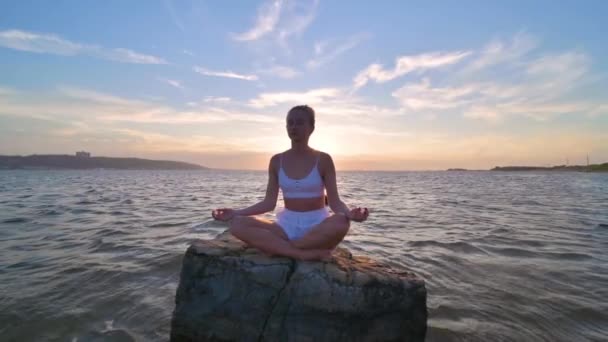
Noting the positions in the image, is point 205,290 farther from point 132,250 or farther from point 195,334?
point 132,250

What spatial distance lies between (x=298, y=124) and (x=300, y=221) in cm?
123

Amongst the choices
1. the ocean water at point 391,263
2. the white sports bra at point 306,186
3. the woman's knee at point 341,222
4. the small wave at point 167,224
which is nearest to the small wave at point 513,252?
the ocean water at point 391,263

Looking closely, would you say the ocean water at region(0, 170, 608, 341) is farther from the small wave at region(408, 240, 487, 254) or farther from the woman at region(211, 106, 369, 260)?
the woman at region(211, 106, 369, 260)

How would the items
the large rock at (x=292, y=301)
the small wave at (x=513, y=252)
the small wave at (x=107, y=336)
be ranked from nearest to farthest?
the large rock at (x=292, y=301) → the small wave at (x=107, y=336) → the small wave at (x=513, y=252)

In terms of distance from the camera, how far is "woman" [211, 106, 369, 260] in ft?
12.6

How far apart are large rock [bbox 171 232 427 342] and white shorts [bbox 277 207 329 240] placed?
0.42 meters

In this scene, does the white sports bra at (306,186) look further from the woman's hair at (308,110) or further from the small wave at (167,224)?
the small wave at (167,224)

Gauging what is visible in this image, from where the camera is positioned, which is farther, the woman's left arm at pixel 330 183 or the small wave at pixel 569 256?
the small wave at pixel 569 256

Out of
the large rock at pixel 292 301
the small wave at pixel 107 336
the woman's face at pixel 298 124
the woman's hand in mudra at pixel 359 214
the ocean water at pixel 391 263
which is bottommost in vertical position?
the small wave at pixel 107 336

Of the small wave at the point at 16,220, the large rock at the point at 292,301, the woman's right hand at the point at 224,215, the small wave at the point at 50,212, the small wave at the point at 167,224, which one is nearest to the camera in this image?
the large rock at the point at 292,301

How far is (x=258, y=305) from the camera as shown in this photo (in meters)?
3.45

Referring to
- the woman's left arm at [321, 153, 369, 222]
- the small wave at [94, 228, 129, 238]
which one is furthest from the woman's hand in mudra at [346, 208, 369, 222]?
the small wave at [94, 228, 129, 238]

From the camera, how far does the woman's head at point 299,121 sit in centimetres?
425

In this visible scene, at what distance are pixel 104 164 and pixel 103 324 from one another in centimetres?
17035
